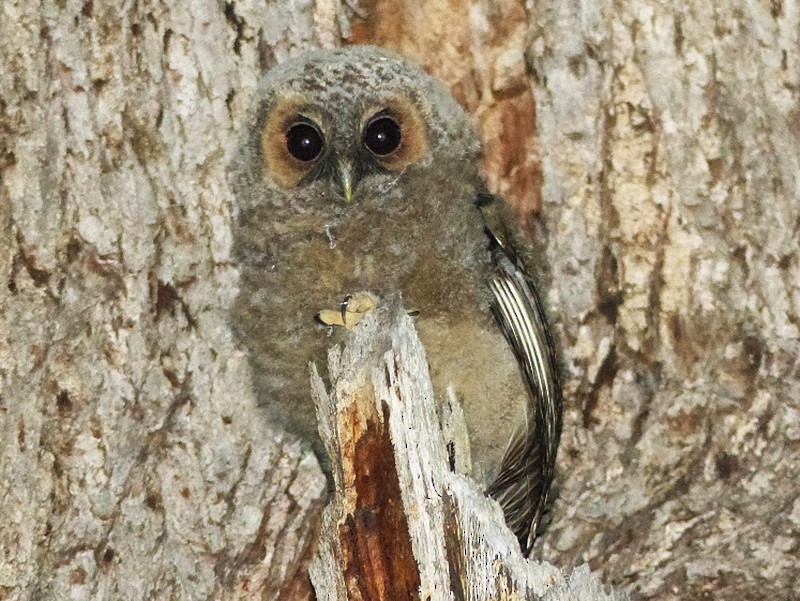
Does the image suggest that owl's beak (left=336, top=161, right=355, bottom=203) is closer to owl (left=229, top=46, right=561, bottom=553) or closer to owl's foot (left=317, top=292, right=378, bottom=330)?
owl (left=229, top=46, right=561, bottom=553)

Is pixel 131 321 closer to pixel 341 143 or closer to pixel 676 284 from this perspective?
pixel 341 143

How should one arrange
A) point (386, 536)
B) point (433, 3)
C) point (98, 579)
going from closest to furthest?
1. point (386, 536)
2. point (98, 579)
3. point (433, 3)

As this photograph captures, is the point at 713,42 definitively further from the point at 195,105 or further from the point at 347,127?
the point at 195,105

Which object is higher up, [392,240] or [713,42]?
[713,42]

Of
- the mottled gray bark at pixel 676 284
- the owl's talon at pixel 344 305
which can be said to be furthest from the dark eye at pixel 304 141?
the mottled gray bark at pixel 676 284

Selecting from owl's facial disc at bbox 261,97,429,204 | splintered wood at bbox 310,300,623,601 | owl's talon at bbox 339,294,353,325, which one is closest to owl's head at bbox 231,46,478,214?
owl's facial disc at bbox 261,97,429,204

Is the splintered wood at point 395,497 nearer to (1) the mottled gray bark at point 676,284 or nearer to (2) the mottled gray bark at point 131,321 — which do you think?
(2) the mottled gray bark at point 131,321

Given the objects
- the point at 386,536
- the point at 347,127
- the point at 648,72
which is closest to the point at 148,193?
the point at 347,127

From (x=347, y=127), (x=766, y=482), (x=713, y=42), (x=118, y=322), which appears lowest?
(x=766, y=482)


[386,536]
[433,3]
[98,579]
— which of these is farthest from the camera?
[433,3]
